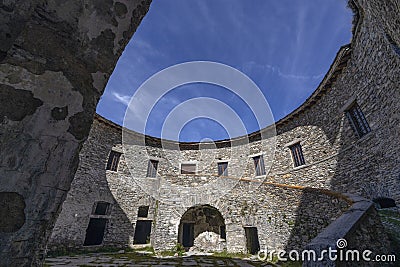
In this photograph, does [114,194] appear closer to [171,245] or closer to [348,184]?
[171,245]

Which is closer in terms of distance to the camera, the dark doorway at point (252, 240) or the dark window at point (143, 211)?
the dark doorway at point (252, 240)

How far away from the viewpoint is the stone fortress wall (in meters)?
5.63

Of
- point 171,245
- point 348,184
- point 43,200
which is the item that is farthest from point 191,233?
point 43,200

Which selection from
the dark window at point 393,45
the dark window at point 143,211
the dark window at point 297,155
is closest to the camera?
the dark window at point 393,45

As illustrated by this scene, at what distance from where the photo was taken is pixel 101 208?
1019 cm

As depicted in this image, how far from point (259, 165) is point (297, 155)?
257 centimetres

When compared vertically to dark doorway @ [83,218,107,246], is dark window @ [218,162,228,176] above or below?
above

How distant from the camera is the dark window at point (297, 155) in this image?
1060cm

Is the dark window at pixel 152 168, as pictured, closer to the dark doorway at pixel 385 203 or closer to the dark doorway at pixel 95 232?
the dark doorway at pixel 95 232

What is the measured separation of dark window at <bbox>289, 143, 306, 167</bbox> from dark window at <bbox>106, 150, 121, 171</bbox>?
10.8 metres
